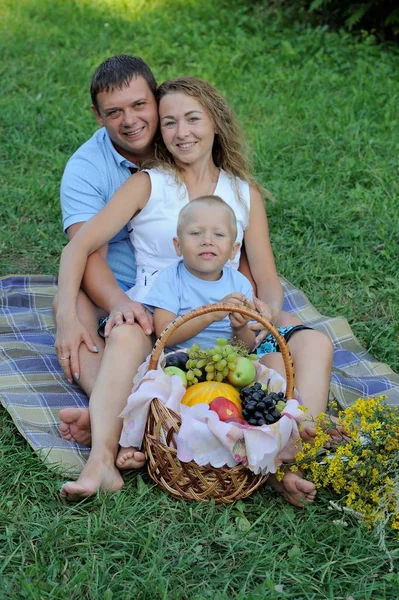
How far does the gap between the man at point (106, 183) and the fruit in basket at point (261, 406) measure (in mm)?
581

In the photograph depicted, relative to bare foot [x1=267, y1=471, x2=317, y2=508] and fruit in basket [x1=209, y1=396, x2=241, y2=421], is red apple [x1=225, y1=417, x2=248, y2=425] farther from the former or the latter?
bare foot [x1=267, y1=471, x2=317, y2=508]

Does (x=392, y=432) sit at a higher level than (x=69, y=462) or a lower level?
higher

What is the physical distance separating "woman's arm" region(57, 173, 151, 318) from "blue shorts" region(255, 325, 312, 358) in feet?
2.66

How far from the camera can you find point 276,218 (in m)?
5.36

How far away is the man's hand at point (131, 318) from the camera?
344cm

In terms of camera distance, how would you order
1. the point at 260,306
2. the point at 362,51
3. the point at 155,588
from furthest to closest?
the point at 362,51 → the point at 260,306 → the point at 155,588

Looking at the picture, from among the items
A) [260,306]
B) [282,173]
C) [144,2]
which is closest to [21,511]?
[260,306]

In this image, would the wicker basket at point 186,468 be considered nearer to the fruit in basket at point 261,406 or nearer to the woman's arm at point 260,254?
the fruit in basket at point 261,406

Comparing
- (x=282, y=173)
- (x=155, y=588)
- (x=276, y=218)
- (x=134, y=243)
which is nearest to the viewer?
(x=155, y=588)

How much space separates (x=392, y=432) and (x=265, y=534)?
1.86ft

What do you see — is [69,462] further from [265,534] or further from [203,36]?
[203,36]

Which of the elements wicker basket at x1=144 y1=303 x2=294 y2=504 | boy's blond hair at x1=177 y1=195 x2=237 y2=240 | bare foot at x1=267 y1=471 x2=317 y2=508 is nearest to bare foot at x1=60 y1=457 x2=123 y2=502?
wicker basket at x1=144 y1=303 x2=294 y2=504

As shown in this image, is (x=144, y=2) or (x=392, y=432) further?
(x=144, y=2)

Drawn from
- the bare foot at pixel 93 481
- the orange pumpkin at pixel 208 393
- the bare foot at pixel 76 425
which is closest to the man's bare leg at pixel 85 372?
the bare foot at pixel 76 425
